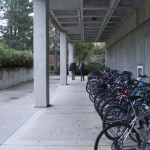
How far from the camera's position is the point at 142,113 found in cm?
511

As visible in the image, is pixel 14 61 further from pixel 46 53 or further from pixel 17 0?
pixel 17 0

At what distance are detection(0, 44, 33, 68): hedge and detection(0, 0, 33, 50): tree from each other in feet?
42.3

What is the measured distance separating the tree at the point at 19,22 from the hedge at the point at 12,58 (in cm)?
1291

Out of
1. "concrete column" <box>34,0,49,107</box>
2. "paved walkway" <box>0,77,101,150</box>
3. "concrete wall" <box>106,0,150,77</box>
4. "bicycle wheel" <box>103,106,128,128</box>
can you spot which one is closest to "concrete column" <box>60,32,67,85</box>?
"concrete wall" <box>106,0,150,77</box>

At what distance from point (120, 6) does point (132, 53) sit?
241 centimetres

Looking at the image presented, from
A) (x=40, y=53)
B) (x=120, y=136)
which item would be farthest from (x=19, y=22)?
(x=120, y=136)

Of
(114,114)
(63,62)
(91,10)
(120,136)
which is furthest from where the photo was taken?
(63,62)

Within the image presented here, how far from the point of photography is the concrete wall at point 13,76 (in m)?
18.9

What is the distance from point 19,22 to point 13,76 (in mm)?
20611

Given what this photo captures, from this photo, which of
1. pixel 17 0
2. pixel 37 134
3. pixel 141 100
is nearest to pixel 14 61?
pixel 37 134

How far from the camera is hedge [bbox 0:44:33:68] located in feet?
65.6

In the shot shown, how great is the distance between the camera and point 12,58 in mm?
21688

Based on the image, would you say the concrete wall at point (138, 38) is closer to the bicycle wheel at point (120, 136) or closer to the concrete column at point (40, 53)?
the concrete column at point (40, 53)

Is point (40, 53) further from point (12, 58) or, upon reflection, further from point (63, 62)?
point (12, 58)
